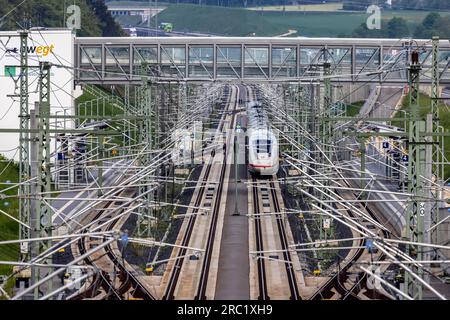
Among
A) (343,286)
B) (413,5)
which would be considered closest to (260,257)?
(343,286)

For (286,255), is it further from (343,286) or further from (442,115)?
(442,115)

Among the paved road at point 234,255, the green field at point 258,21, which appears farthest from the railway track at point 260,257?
the green field at point 258,21

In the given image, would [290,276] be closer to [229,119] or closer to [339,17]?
[229,119]

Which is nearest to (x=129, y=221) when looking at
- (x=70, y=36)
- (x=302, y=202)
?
(x=302, y=202)

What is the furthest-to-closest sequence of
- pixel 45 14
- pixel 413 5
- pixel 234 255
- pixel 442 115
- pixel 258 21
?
pixel 413 5 < pixel 258 21 < pixel 45 14 < pixel 442 115 < pixel 234 255

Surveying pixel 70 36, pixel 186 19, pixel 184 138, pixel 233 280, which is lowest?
pixel 233 280

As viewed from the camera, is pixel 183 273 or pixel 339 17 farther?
pixel 339 17

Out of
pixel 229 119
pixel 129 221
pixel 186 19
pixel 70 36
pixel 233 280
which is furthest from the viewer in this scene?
pixel 186 19
